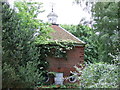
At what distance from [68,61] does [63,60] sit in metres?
0.09

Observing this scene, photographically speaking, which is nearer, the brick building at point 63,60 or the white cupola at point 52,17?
the white cupola at point 52,17

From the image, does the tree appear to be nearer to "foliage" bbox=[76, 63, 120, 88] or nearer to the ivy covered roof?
the ivy covered roof

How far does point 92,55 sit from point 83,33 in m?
0.53

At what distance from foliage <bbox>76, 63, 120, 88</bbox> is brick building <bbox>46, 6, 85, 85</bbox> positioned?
1.53 metres

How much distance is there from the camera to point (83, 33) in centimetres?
467

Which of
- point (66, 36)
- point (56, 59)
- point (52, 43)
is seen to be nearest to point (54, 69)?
point (56, 59)

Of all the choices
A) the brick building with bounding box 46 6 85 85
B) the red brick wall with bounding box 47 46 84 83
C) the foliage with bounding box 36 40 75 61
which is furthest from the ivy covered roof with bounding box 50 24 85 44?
the red brick wall with bounding box 47 46 84 83

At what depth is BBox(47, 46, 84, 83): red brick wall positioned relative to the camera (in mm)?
3719

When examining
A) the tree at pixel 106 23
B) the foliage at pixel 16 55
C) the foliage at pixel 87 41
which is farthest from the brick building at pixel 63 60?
the foliage at pixel 16 55

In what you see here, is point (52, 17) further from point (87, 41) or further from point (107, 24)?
point (87, 41)

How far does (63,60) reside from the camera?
3.83m

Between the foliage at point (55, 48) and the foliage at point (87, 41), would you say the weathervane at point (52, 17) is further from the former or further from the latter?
the foliage at point (87, 41)

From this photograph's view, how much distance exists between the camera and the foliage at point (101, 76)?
5.84ft

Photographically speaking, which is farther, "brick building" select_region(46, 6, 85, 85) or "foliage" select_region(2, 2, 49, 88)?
"brick building" select_region(46, 6, 85, 85)
